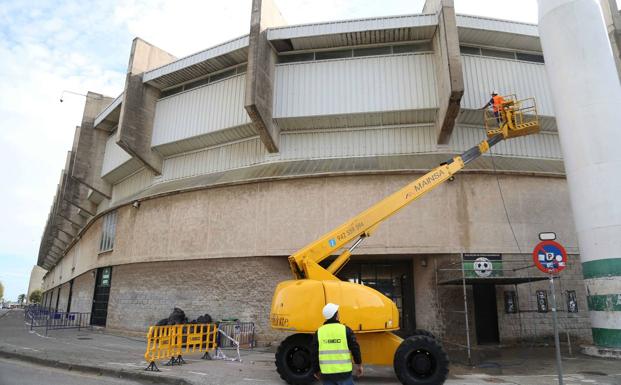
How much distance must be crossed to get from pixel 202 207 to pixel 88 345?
6.78 m

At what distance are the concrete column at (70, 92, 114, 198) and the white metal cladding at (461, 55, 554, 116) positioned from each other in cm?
2314

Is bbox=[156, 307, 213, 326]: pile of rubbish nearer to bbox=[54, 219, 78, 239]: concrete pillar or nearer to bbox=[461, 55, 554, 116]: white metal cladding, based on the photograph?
bbox=[461, 55, 554, 116]: white metal cladding

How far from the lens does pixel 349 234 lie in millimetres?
10008

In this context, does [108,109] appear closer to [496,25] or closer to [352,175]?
[352,175]

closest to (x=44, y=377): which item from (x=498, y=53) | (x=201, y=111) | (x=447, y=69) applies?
(x=201, y=111)

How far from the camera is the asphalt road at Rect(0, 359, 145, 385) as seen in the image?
8.18 meters

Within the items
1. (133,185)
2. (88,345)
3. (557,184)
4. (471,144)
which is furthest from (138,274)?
(557,184)

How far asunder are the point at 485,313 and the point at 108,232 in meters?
20.1

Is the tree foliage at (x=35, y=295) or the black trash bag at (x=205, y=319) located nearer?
the black trash bag at (x=205, y=319)

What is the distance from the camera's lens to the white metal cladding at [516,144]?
54.6ft

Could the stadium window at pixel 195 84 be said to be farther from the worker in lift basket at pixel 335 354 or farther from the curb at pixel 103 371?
the worker in lift basket at pixel 335 354

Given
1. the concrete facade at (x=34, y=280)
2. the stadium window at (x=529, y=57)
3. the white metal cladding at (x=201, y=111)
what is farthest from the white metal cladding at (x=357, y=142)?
the concrete facade at (x=34, y=280)

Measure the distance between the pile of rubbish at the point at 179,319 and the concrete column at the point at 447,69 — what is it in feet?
39.5

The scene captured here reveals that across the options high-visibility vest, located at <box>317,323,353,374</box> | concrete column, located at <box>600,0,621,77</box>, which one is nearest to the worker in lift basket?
high-visibility vest, located at <box>317,323,353,374</box>
